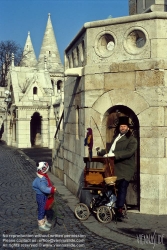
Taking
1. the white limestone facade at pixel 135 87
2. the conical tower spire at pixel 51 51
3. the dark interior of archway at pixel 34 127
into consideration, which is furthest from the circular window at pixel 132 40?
the conical tower spire at pixel 51 51

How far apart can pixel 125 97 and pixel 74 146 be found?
7.72 ft

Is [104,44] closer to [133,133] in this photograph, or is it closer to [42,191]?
[133,133]

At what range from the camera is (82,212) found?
20.3 feet

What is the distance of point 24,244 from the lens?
16.8 ft

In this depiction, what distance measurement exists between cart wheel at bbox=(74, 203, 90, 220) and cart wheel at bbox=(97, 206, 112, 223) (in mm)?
235

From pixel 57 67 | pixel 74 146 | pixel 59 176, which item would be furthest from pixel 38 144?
pixel 74 146

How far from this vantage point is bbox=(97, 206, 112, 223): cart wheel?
5902 mm

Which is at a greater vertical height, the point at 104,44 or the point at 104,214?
the point at 104,44

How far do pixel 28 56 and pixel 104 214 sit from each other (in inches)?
1744

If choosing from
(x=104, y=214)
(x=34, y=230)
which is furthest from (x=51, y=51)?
(x=34, y=230)

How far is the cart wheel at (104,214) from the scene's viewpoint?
5902mm

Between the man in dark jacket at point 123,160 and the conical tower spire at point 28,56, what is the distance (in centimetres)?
4200

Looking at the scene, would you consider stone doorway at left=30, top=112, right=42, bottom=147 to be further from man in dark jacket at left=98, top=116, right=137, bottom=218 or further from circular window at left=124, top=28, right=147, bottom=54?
man in dark jacket at left=98, top=116, right=137, bottom=218

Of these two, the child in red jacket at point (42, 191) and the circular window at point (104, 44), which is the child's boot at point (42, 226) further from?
the circular window at point (104, 44)
